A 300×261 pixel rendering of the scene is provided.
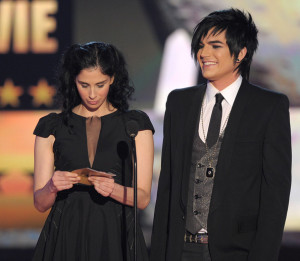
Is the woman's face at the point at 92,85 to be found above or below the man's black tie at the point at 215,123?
above

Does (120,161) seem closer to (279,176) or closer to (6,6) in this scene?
(279,176)

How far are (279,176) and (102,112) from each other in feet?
2.83

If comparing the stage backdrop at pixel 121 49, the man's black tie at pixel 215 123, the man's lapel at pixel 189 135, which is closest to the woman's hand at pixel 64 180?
the man's lapel at pixel 189 135

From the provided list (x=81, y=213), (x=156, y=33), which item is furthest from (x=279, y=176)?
(x=156, y=33)

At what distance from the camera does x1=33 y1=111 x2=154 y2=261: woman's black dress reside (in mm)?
2592

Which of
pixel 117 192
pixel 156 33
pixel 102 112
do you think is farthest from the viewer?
pixel 156 33

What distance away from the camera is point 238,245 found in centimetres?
230

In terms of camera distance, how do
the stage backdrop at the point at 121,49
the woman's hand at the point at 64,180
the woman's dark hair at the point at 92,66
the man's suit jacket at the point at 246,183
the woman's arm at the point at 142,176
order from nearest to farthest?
the man's suit jacket at the point at 246,183, the woman's hand at the point at 64,180, the woman's arm at the point at 142,176, the woman's dark hair at the point at 92,66, the stage backdrop at the point at 121,49

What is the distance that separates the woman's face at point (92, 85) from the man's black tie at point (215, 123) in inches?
19.6

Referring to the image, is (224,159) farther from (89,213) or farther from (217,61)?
(89,213)

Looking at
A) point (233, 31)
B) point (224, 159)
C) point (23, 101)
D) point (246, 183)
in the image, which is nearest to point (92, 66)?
point (233, 31)

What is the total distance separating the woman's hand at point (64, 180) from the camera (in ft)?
7.83

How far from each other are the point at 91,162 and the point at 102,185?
256 millimetres

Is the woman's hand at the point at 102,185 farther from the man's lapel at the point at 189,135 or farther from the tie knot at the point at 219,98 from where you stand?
the tie knot at the point at 219,98
